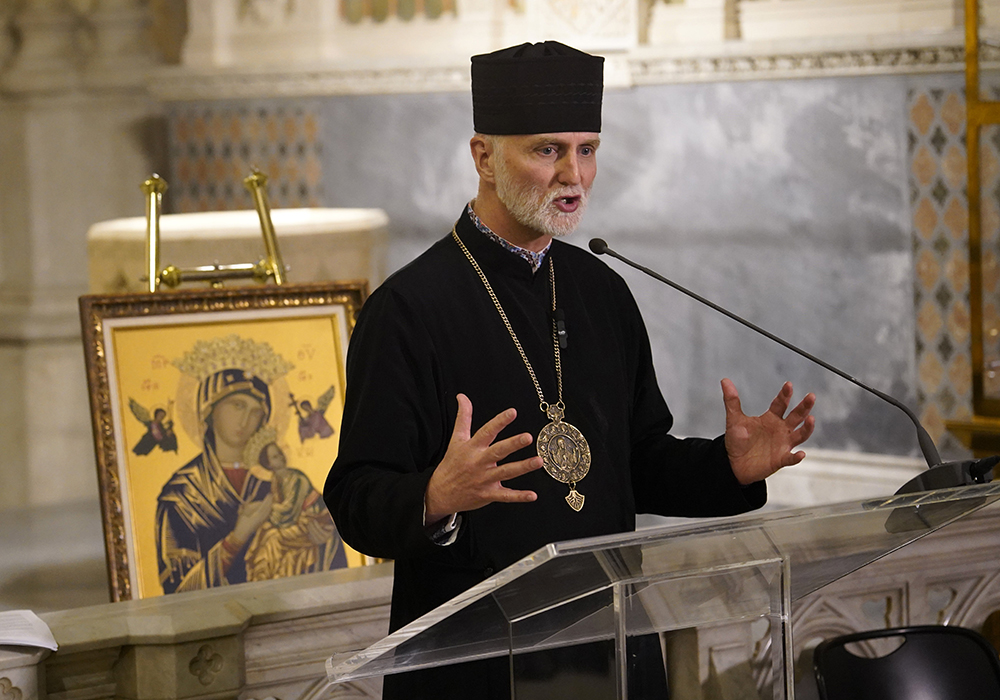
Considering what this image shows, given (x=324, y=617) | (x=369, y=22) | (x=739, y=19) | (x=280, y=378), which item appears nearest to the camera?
(x=324, y=617)

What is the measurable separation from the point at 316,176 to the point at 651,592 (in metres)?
5.66

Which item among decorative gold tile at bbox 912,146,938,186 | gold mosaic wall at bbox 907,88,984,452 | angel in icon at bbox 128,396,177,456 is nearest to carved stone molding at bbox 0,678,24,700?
angel in icon at bbox 128,396,177,456

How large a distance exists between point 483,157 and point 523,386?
36 centimetres

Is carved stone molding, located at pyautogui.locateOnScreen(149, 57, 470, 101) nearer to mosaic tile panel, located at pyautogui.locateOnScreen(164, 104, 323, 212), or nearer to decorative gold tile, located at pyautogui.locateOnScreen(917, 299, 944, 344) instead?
mosaic tile panel, located at pyautogui.locateOnScreen(164, 104, 323, 212)

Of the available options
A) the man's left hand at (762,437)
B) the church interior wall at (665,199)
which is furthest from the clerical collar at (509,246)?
the church interior wall at (665,199)

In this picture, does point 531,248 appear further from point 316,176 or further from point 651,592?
point 316,176

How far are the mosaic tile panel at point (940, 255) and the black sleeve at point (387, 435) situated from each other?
3225 mm

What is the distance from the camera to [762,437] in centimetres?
187

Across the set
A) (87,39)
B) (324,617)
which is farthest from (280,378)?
(87,39)

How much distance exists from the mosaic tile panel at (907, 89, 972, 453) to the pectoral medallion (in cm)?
306

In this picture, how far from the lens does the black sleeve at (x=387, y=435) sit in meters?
1.68

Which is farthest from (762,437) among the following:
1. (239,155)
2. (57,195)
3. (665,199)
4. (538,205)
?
(57,195)

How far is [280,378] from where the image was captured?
3418 millimetres

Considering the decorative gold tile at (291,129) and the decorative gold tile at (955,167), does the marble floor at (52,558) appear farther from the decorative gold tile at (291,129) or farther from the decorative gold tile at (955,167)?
the decorative gold tile at (955,167)
